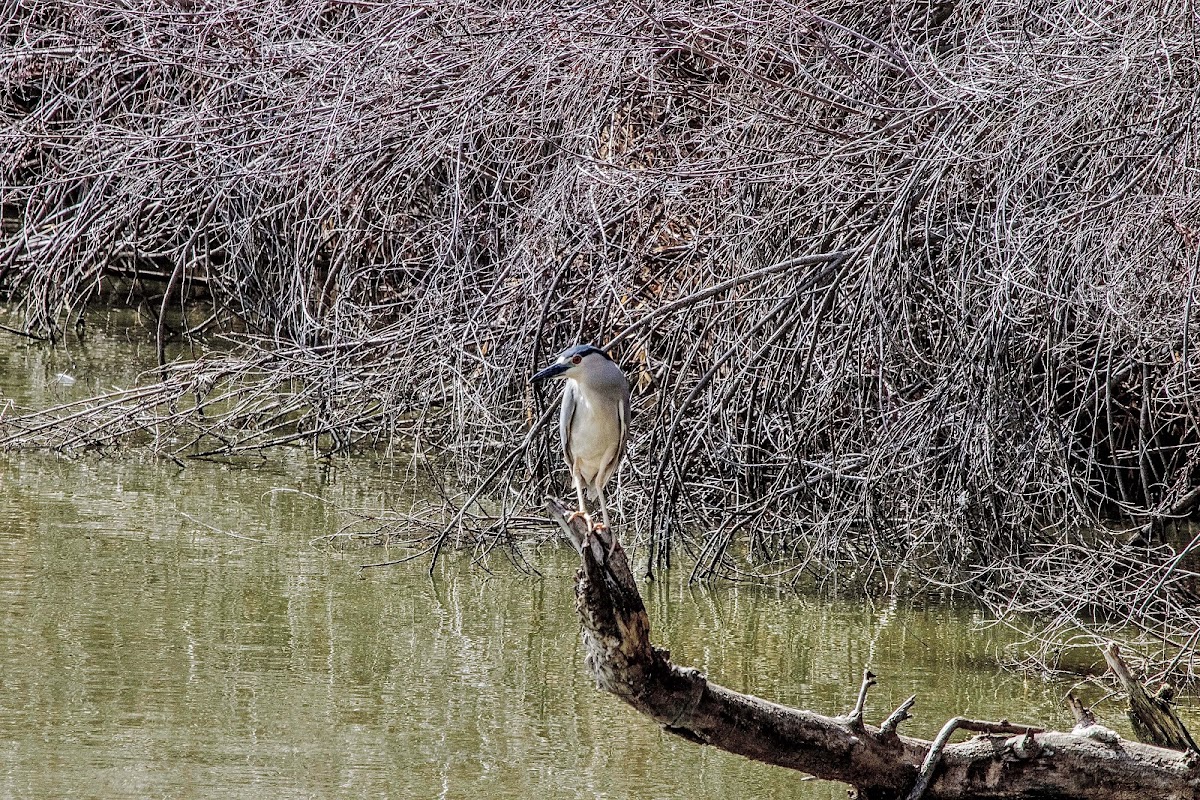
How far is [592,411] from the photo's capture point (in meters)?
5.48

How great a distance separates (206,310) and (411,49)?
636 cm

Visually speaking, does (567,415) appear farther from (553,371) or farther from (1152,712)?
(1152,712)

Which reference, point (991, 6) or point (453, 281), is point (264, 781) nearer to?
point (453, 281)

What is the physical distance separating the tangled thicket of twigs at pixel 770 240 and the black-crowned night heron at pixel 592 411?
1.00 meters

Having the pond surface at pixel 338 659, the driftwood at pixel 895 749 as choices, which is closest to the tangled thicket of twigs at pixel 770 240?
the pond surface at pixel 338 659

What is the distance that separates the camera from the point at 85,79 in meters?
9.48

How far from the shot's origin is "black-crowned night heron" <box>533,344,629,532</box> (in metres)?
5.40

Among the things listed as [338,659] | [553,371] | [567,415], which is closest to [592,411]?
[567,415]

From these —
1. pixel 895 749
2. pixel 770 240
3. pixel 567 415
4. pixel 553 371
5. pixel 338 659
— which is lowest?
pixel 338 659

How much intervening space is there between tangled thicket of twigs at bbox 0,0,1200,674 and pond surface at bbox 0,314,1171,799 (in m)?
0.38

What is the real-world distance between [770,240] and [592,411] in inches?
72.3

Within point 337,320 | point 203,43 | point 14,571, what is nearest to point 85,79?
point 203,43

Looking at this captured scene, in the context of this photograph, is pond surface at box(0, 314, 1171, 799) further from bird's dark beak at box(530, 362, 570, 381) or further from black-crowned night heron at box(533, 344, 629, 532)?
bird's dark beak at box(530, 362, 570, 381)

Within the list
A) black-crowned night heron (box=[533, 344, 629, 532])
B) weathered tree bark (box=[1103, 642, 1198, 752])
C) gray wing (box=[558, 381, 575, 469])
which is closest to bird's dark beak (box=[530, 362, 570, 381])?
black-crowned night heron (box=[533, 344, 629, 532])
